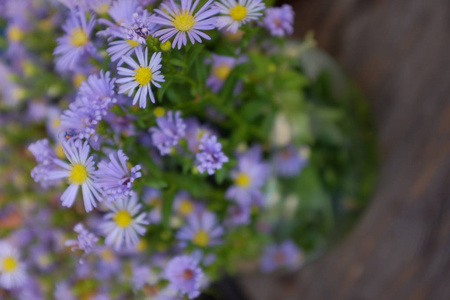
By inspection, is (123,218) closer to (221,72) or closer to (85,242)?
(85,242)

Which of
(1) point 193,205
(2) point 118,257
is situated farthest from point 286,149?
(2) point 118,257

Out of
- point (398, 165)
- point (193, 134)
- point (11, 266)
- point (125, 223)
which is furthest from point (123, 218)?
point (398, 165)

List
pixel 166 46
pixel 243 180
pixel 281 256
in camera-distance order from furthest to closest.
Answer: pixel 281 256 < pixel 243 180 < pixel 166 46

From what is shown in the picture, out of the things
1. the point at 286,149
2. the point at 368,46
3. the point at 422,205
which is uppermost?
the point at 368,46

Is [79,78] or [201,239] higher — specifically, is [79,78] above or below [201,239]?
above

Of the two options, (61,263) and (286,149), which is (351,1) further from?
(61,263)

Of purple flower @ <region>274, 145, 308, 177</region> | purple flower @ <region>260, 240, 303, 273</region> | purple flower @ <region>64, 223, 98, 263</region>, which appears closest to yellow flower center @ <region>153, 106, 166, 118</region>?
purple flower @ <region>64, 223, 98, 263</region>

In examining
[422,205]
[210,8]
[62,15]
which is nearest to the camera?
[210,8]

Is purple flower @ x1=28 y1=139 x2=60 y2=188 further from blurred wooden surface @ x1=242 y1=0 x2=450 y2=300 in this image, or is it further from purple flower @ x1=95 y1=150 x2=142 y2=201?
blurred wooden surface @ x1=242 y1=0 x2=450 y2=300
